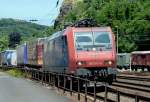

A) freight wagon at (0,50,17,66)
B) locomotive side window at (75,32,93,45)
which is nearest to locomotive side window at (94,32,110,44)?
locomotive side window at (75,32,93,45)

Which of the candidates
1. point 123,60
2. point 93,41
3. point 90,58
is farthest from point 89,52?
point 123,60

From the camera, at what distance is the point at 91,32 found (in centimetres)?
2731

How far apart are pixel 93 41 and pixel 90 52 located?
721 millimetres

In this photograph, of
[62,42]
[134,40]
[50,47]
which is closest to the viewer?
[62,42]

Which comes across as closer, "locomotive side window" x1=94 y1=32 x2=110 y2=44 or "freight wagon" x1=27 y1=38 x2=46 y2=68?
"locomotive side window" x1=94 y1=32 x2=110 y2=44

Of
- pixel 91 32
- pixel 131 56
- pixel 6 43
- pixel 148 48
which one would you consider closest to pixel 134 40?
pixel 148 48

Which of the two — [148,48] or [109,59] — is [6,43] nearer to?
[148,48]

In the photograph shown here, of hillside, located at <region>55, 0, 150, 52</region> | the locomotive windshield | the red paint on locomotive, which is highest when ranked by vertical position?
hillside, located at <region>55, 0, 150, 52</region>

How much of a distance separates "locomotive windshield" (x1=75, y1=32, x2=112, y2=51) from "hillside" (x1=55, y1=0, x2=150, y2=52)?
74173 mm

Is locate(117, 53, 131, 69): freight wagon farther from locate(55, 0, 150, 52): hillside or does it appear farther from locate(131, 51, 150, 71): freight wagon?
locate(55, 0, 150, 52): hillside

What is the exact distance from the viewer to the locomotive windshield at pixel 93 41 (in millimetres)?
26719

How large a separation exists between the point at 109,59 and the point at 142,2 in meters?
101

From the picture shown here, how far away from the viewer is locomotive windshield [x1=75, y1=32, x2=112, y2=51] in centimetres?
2672

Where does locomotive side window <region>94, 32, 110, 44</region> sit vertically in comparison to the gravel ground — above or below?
above
